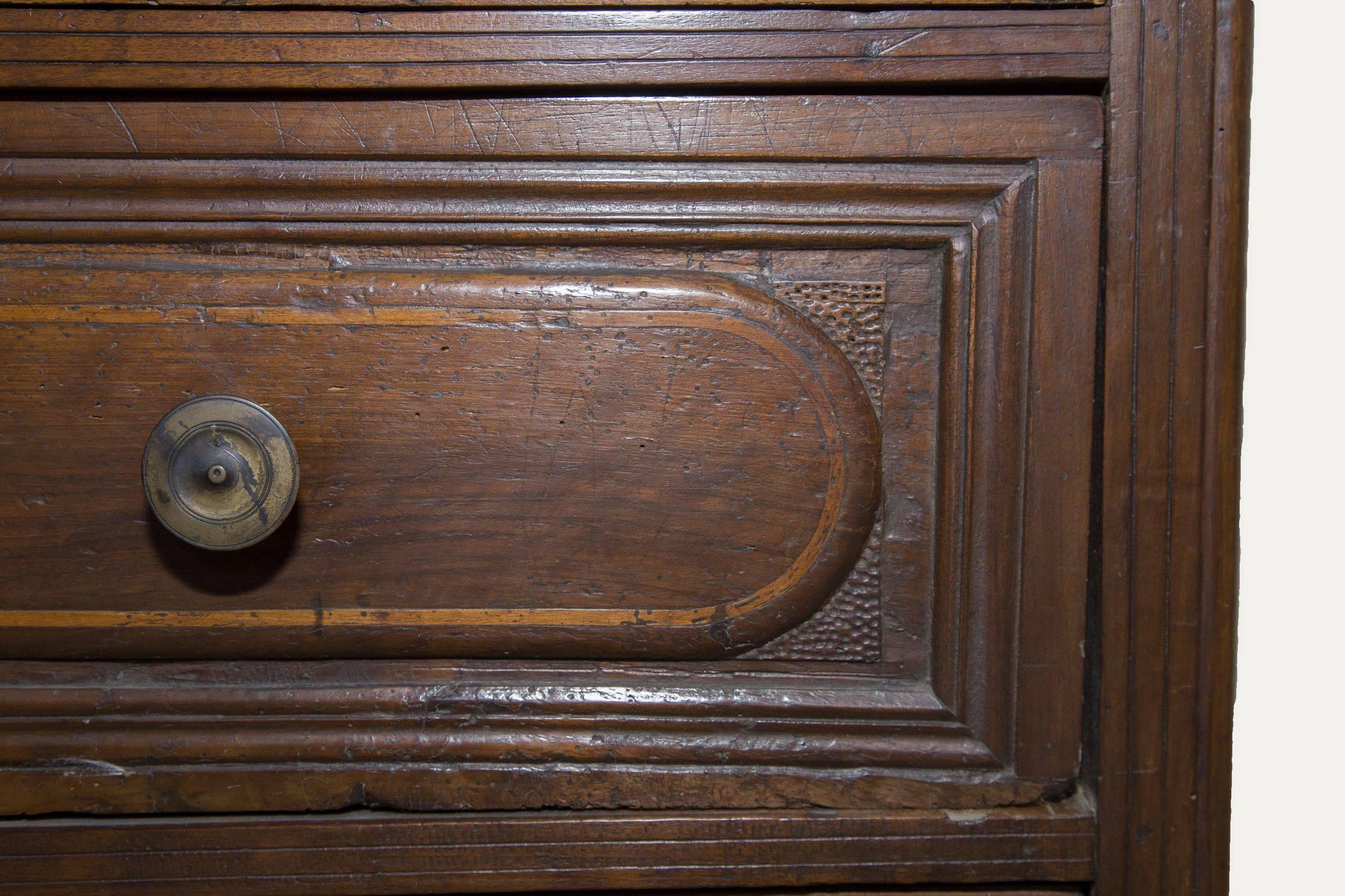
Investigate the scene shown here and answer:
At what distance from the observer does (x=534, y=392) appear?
0.58 meters

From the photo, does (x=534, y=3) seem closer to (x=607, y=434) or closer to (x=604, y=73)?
(x=604, y=73)

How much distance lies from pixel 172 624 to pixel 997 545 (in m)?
0.60

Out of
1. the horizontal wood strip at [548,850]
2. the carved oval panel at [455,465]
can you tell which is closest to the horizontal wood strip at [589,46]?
the carved oval panel at [455,465]

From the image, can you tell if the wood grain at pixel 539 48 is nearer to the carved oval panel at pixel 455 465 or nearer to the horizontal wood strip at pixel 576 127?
the horizontal wood strip at pixel 576 127

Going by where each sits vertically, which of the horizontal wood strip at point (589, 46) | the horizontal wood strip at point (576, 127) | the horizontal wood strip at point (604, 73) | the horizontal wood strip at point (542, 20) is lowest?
the horizontal wood strip at point (576, 127)

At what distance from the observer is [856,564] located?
603mm

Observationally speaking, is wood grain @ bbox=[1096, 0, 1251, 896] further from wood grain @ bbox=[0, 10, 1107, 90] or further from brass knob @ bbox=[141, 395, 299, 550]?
brass knob @ bbox=[141, 395, 299, 550]

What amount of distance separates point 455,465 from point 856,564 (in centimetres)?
31

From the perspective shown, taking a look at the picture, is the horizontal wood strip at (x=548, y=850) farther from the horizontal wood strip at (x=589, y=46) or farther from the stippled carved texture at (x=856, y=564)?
the horizontal wood strip at (x=589, y=46)

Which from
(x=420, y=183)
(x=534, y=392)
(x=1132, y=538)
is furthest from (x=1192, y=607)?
(x=420, y=183)

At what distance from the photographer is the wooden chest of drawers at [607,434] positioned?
0.57m

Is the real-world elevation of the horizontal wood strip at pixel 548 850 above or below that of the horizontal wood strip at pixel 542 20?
below

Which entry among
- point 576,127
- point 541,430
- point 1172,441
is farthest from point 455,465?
point 1172,441

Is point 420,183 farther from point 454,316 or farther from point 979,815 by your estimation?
point 979,815
